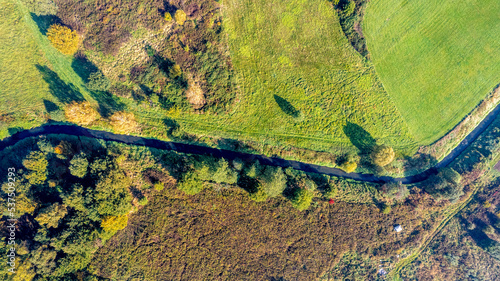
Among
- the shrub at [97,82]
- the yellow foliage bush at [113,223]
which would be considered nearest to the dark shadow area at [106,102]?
the shrub at [97,82]

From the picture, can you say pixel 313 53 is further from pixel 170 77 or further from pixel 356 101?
pixel 170 77

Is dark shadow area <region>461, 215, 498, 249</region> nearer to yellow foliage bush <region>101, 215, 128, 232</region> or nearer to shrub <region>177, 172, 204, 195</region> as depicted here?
shrub <region>177, 172, 204, 195</region>

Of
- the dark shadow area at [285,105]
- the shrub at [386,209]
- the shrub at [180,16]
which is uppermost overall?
the shrub at [180,16]

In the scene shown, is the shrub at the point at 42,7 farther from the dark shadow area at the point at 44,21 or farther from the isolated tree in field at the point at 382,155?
the isolated tree in field at the point at 382,155

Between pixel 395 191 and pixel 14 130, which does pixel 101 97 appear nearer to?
pixel 14 130

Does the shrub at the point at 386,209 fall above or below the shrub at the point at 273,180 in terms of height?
above

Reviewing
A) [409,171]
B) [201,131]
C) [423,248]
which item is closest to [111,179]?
[201,131]
